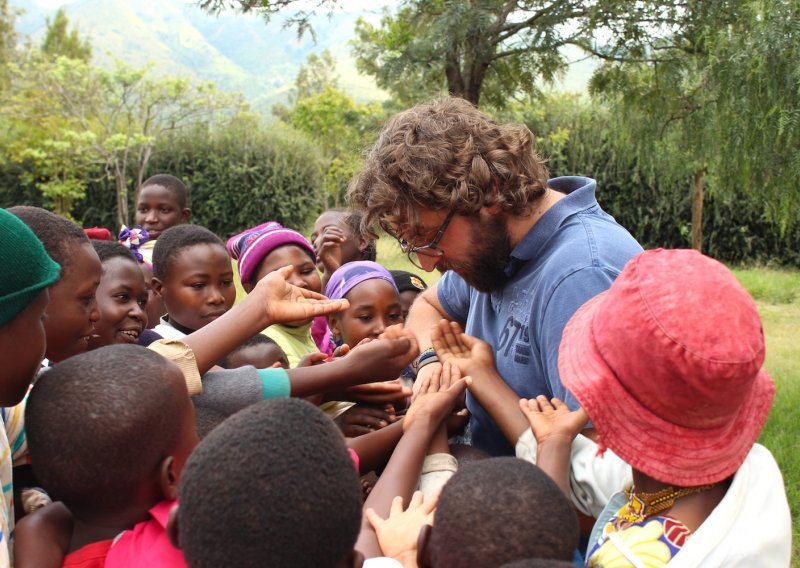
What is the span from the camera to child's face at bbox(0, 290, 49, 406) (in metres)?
1.71

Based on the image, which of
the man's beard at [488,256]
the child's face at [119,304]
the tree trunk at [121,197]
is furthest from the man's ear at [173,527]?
the tree trunk at [121,197]

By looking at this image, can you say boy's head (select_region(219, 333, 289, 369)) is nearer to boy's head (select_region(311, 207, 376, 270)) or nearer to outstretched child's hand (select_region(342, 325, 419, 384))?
outstretched child's hand (select_region(342, 325, 419, 384))

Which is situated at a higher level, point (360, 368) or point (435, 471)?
point (360, 368)

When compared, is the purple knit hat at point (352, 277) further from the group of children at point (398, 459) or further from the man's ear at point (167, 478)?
the man's ear at point (167, 478)

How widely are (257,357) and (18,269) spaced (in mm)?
1390

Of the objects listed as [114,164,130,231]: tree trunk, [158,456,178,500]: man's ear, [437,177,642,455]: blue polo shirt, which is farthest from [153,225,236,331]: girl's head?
[114,164,130,231]: tree trunk

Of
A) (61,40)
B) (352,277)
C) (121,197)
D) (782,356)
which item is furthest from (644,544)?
(61,40)

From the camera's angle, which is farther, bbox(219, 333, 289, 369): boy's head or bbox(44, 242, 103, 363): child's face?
bbox(219, 333, 289, 369): boy's head

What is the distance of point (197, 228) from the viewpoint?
3.80 metres

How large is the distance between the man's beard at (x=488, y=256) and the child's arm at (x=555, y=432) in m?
0.57

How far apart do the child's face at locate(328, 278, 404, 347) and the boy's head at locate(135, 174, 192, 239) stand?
362 cm

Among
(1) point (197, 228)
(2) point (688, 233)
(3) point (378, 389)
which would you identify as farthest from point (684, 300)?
(2) point (688, 233)

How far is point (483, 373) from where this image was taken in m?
2.46

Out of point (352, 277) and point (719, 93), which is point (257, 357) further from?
point (719, 93)
